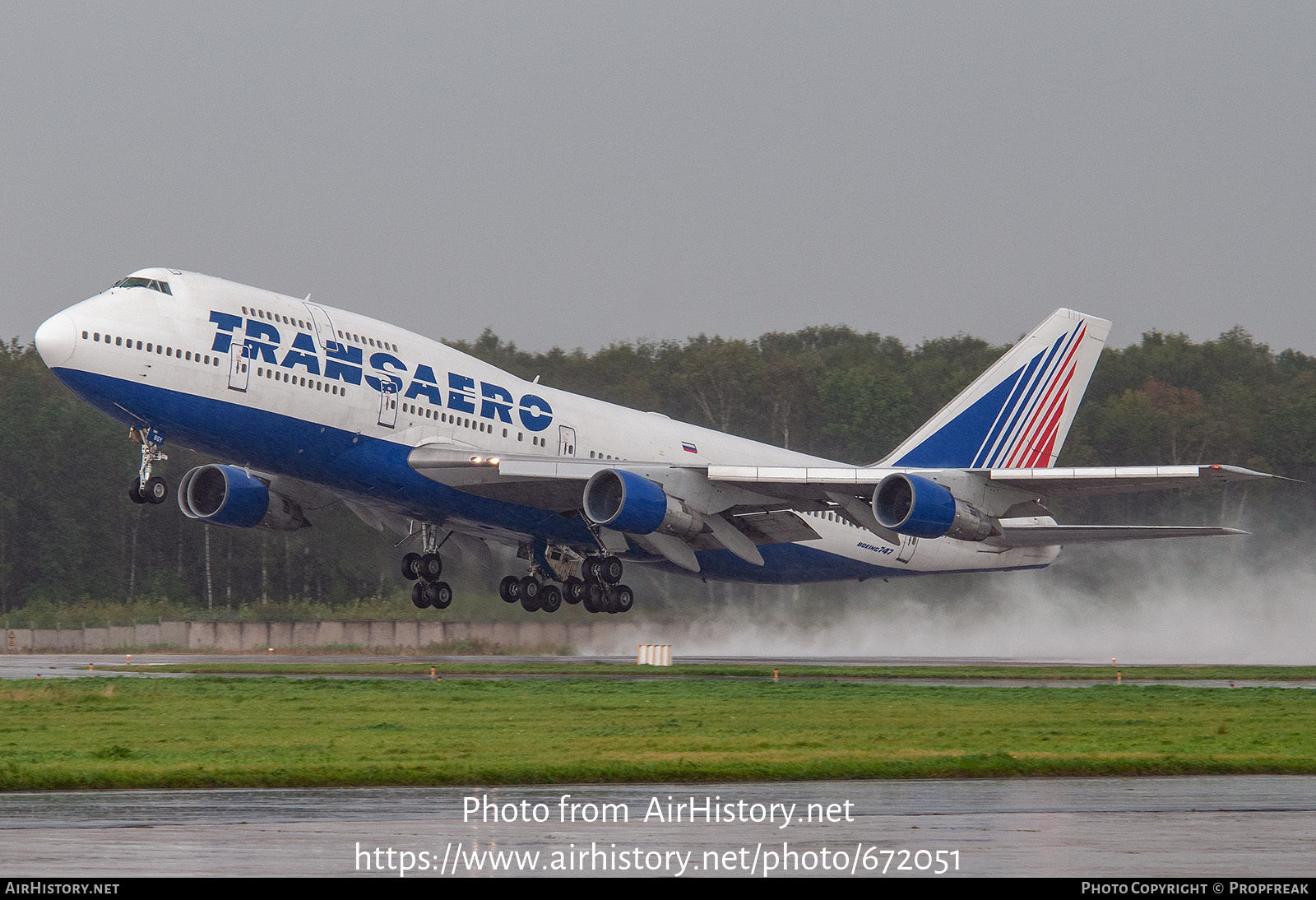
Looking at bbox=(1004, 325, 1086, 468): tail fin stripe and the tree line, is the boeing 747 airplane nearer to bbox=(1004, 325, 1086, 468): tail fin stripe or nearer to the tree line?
bbox=(1004, 325, 1086, 468): tail fin stripe

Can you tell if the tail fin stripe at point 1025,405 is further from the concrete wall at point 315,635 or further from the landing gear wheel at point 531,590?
the concrete wall at point 315,635

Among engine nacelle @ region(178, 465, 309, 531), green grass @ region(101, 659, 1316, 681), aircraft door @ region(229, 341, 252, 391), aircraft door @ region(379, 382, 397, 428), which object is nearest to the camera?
aircraft door @ region(229, 341, 252, 391)

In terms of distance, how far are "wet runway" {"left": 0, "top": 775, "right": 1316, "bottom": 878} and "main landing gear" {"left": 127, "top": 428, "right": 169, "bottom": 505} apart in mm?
16495

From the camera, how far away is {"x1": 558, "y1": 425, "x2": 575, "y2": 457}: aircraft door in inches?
1639

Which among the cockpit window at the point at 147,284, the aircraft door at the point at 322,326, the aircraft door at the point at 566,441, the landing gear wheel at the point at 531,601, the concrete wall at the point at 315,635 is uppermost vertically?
the cockpit window at the point at 147,284

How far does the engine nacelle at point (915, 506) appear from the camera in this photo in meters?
38.8

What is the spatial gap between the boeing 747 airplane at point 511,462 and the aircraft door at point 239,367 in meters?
0.04

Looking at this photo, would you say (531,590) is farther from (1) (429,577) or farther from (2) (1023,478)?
(2) (1023,478)

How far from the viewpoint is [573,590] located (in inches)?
1731

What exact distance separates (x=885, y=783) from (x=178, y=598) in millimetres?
61913

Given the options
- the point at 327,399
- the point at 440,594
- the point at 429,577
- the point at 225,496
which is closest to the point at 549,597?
the point at 440,594

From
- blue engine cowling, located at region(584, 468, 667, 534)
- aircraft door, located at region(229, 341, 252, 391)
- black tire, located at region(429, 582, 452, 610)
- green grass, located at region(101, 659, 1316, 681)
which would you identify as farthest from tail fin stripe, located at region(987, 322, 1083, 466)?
aircraft door, located at region(229, 341, 252, 391)

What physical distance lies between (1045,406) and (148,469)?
2944 centimetres

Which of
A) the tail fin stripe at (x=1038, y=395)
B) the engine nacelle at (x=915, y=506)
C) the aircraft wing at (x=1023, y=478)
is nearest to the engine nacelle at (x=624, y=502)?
the aircraft wing at (x=1023, y=478)
